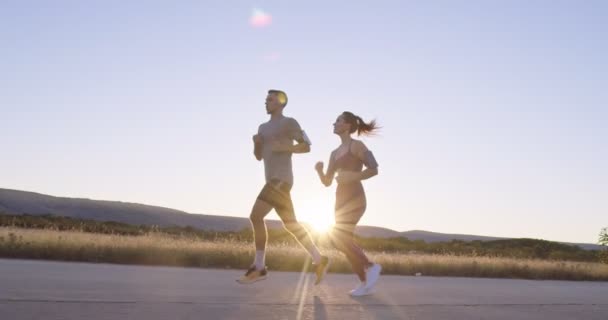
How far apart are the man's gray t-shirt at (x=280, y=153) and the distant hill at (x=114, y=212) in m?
68.6

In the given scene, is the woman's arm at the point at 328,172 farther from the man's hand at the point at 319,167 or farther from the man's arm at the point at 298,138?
the man's arm at the point at 298,138

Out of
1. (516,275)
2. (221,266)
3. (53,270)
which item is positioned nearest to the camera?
(53,270)

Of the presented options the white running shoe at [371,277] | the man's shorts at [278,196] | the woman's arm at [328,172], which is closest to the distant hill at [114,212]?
the woman's arm at [328,172]

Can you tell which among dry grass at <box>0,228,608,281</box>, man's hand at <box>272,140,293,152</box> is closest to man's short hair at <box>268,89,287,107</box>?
man's hand at <box>272,140,293,152</box>

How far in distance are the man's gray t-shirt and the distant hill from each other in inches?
2701

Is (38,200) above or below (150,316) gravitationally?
above

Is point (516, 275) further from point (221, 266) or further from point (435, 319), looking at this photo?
point (435, 319)

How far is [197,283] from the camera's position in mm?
8445

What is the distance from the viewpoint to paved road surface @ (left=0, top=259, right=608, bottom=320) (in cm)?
548

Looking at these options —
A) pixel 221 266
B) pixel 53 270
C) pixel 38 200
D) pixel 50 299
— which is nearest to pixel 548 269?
pixel 221 266

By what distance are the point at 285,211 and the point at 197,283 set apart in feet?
5.01

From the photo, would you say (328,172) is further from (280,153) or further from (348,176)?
(280,153)

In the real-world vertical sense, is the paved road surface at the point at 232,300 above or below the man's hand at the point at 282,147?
below

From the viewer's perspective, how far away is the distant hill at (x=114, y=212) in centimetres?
7606
